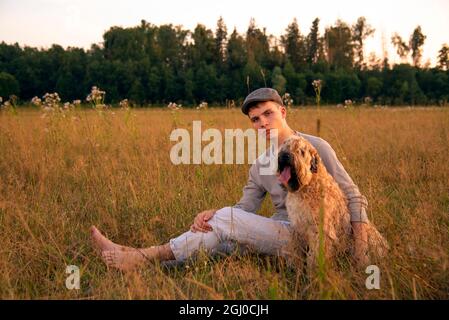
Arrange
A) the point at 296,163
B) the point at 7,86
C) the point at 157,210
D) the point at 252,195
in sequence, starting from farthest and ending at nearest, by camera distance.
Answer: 1. the point at 7,86
2. the point at 157,210
3. the point at 252,195
4. the point at 296,163

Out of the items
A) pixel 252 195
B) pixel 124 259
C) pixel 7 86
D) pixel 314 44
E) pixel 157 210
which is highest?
pixel 314 44

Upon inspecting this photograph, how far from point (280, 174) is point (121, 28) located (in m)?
57.4

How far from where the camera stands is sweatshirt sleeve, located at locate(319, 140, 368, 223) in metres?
3.50

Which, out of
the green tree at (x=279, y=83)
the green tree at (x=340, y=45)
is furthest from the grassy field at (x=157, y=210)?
the green tree at (x=340, y=45)

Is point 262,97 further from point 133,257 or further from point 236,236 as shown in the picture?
point 133,257

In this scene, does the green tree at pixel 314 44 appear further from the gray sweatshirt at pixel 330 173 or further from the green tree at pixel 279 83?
the gray sweatshirt at pixel 330 173

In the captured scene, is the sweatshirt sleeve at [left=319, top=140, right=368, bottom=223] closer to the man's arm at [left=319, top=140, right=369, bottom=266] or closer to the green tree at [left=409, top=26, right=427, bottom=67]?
the man's arm at [left=319, top=140, right=369, bottom=266]

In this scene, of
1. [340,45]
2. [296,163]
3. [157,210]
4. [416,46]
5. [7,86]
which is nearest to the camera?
[296,163]

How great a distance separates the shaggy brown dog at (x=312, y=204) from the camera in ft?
10.7

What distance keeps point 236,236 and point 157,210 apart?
4.95 feet

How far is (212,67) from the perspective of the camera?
1212 inches

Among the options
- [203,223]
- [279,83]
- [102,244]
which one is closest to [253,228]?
[203,223]

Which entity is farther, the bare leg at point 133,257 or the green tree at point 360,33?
the green tree at point 360,33
